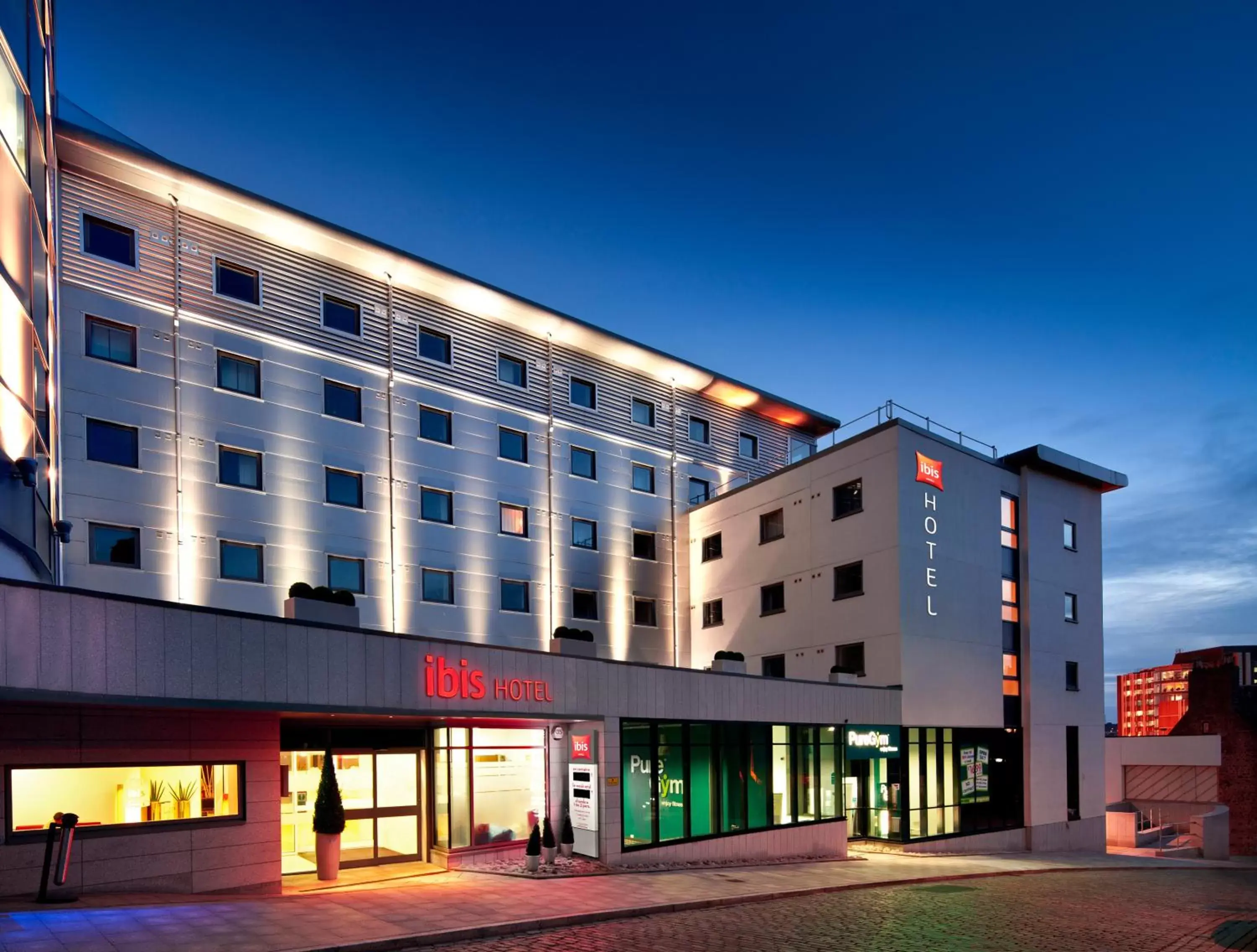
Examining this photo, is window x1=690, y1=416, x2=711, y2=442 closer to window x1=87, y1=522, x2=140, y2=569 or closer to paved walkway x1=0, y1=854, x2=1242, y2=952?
paved walkway x1=0, y1=854, x2=1242, y2=952

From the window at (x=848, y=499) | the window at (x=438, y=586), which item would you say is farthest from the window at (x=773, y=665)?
the window at (x=438, y=586)

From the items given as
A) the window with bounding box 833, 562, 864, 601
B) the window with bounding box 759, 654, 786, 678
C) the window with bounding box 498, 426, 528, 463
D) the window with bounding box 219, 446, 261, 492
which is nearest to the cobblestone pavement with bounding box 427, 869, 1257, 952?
the window with bounding box 833, 562, 864, 601

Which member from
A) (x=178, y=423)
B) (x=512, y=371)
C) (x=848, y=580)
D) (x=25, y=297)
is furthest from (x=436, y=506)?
(x=25, y=297)

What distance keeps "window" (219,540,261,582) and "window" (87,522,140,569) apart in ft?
6.91

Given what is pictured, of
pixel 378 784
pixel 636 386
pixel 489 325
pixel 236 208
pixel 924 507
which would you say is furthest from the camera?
pixel 636 386

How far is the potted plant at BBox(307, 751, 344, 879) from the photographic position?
18125 millimetres

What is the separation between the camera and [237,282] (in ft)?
88.3

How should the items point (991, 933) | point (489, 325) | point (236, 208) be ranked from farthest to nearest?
point (489, 325)
point (236, 208)
point (991, 933)

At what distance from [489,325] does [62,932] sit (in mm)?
23868

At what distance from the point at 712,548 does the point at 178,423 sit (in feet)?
66.0

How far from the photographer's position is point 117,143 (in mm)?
23625

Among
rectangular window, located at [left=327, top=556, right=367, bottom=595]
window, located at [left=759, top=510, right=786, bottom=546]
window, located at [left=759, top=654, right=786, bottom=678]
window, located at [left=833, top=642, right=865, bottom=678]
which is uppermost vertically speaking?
window, located at [left=759, top=510, right=786, bottom=546]

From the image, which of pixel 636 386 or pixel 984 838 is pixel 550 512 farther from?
pixel 984 838

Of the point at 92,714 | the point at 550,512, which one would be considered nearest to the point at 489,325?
the point at 550,512
